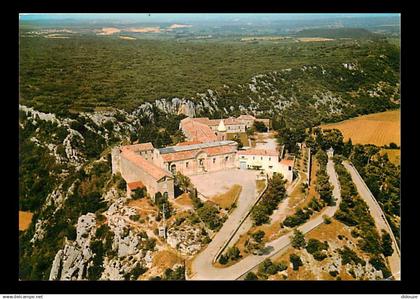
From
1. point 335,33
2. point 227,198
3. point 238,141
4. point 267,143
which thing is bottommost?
point 227,198

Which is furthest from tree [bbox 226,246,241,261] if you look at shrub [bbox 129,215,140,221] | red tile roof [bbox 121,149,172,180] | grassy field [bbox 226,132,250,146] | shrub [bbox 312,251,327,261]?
grassy field [bbox 226,132,250,146]

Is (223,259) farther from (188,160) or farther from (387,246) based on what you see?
(387,246)

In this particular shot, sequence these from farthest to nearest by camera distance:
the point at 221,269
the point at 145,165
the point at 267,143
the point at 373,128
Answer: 1. the point at 373,128
2. the point at 267,143
3. the point at 145,165
4. the point at 221,269

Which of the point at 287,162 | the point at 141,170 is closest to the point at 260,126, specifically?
A: the point at 287,162

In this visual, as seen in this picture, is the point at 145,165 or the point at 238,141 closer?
the point at 145,165

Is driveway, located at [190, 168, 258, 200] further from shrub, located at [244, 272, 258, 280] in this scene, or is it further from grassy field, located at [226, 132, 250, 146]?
shrub, located at [244, 272, 258, 280]
